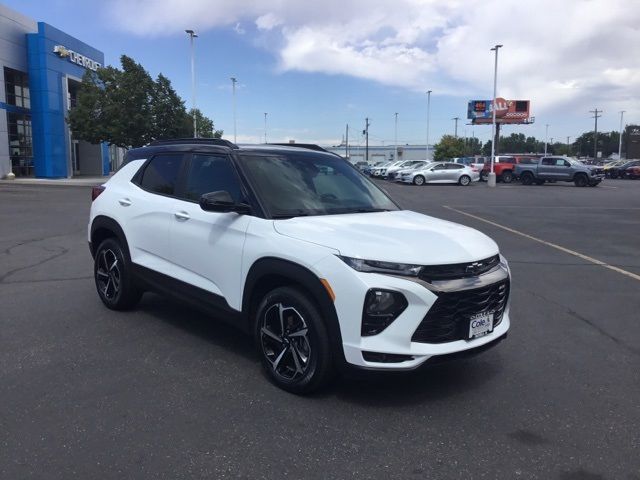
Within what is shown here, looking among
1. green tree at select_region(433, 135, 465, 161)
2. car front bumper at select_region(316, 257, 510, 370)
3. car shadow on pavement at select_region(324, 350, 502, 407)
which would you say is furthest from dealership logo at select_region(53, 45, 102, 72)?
green tree at select_region(433, 135, 465, 161)

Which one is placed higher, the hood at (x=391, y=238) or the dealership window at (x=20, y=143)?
the dealership window at (x=20, y=143)

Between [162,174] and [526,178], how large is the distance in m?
36.1

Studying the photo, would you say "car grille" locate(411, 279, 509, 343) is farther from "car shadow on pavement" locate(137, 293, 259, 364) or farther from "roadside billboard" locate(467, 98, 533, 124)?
"roadside billboard" locate(467, 98, 533, 124)

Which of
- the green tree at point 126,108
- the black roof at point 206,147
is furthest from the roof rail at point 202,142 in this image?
the green tree at point 126,108

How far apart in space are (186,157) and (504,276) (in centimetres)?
302

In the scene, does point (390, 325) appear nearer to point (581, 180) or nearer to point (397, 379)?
point (397, 379)

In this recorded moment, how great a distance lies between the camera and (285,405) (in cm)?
368

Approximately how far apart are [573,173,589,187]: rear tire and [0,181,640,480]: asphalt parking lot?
3173 centimetres

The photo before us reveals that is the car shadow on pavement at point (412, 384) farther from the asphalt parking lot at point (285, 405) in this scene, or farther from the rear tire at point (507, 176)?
the rear tire at point (507, 176)

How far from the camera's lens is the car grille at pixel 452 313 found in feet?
11.1

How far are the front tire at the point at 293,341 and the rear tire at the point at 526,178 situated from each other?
36548 millimetres

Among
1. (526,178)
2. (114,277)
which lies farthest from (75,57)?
(114,277)

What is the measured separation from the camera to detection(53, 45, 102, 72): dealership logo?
126ft

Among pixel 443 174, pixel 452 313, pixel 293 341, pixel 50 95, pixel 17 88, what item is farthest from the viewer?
pixel 17 88
